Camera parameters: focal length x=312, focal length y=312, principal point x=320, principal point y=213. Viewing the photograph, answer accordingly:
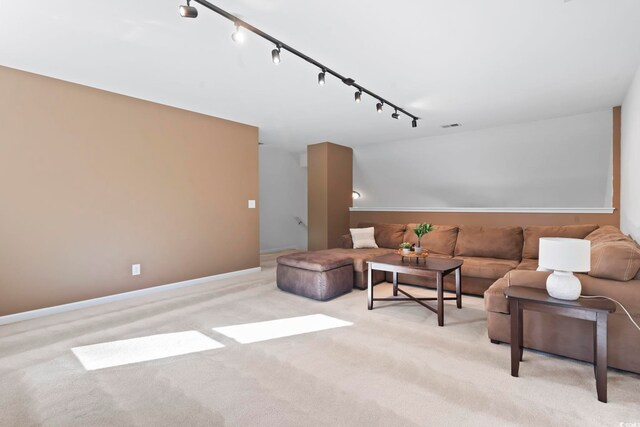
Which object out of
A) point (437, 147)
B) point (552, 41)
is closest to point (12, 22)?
point (552, 41)

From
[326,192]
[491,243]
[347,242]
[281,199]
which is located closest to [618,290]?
[491,243]

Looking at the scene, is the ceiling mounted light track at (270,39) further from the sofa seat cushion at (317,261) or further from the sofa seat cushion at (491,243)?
the sofa seat cushion at (491,243)

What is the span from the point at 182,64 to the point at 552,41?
3.13 m

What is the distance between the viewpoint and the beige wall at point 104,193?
3.03 metres

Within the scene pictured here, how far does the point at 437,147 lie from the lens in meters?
5.55

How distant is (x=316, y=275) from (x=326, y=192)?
8.91 feet

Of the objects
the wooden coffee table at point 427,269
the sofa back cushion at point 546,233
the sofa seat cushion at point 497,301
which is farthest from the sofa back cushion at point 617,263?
the sofa back cushion at point 546,233

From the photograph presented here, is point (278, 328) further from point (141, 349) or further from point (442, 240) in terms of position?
point (442, 240)

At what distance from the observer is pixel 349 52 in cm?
263

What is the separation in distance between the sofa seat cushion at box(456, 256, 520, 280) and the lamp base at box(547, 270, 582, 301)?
173 centimetres

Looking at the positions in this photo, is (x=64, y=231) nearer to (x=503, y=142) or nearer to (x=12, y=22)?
(x=12, y=22)

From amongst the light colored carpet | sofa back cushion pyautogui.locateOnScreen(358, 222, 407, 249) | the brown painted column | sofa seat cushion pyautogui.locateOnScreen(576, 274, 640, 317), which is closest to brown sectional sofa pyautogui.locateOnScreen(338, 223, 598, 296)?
sofa back cushion pyautogui.locateOnScreen(358, 222, 407, 249)

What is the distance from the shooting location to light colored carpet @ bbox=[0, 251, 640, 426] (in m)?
1.65

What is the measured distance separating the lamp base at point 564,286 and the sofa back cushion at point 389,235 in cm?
314
